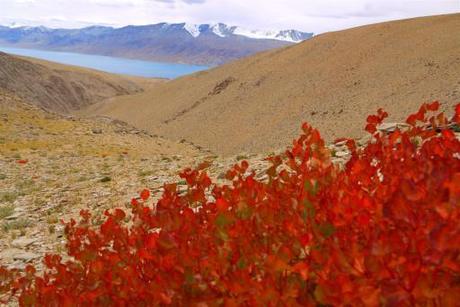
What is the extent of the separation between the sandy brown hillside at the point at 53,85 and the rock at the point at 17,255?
162 feet

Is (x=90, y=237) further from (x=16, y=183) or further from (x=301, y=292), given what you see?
(x=16, y=183)

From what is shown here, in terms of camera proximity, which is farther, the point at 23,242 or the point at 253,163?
the point at 253,163

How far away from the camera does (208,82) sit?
56.0m

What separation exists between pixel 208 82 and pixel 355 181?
53570mm

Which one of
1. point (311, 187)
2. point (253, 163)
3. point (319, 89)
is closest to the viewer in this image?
point (311, 187)

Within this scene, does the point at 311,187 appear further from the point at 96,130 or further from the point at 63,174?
the point at 96,130

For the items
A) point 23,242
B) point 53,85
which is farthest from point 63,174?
point 53,85

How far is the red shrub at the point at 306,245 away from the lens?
200cm

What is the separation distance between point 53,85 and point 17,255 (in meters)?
79.6

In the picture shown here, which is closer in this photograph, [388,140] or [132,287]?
[132,287]

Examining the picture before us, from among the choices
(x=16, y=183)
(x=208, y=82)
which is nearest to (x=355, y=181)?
(x=16, y=183)

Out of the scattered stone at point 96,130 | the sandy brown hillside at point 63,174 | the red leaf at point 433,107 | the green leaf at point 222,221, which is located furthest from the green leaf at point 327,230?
the scattered stone at point 96,130

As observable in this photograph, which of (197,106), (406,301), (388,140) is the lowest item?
(197,106)

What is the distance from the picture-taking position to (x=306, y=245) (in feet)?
8.30
